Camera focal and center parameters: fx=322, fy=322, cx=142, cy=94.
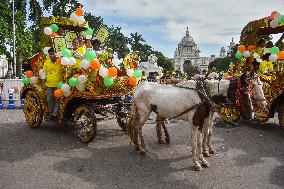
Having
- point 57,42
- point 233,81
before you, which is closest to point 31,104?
point 57,42

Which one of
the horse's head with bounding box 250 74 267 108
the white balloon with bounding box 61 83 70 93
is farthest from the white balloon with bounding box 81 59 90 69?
the horse's head with bounding box 250 74 267 108

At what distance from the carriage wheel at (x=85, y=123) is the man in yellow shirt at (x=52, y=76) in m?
0.99

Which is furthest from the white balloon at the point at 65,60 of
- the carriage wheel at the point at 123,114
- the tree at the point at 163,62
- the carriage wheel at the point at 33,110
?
the tree at the point at 163,62

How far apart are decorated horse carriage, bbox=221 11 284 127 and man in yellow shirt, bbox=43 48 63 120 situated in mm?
5191

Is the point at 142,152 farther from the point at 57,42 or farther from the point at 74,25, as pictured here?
the point at 74,25

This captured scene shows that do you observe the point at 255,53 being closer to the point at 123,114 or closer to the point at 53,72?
the point at 123,114

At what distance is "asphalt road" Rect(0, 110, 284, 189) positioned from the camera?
19.6ft

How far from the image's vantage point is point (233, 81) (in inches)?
288

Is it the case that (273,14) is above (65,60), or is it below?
above

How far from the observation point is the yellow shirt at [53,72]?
9.26 m

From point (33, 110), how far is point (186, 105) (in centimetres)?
549

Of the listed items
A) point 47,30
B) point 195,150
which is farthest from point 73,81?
→ point 195,150

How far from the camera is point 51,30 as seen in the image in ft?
31.6

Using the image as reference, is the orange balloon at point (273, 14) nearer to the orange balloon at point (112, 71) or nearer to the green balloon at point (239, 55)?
the green balloon at point (239, 55)
